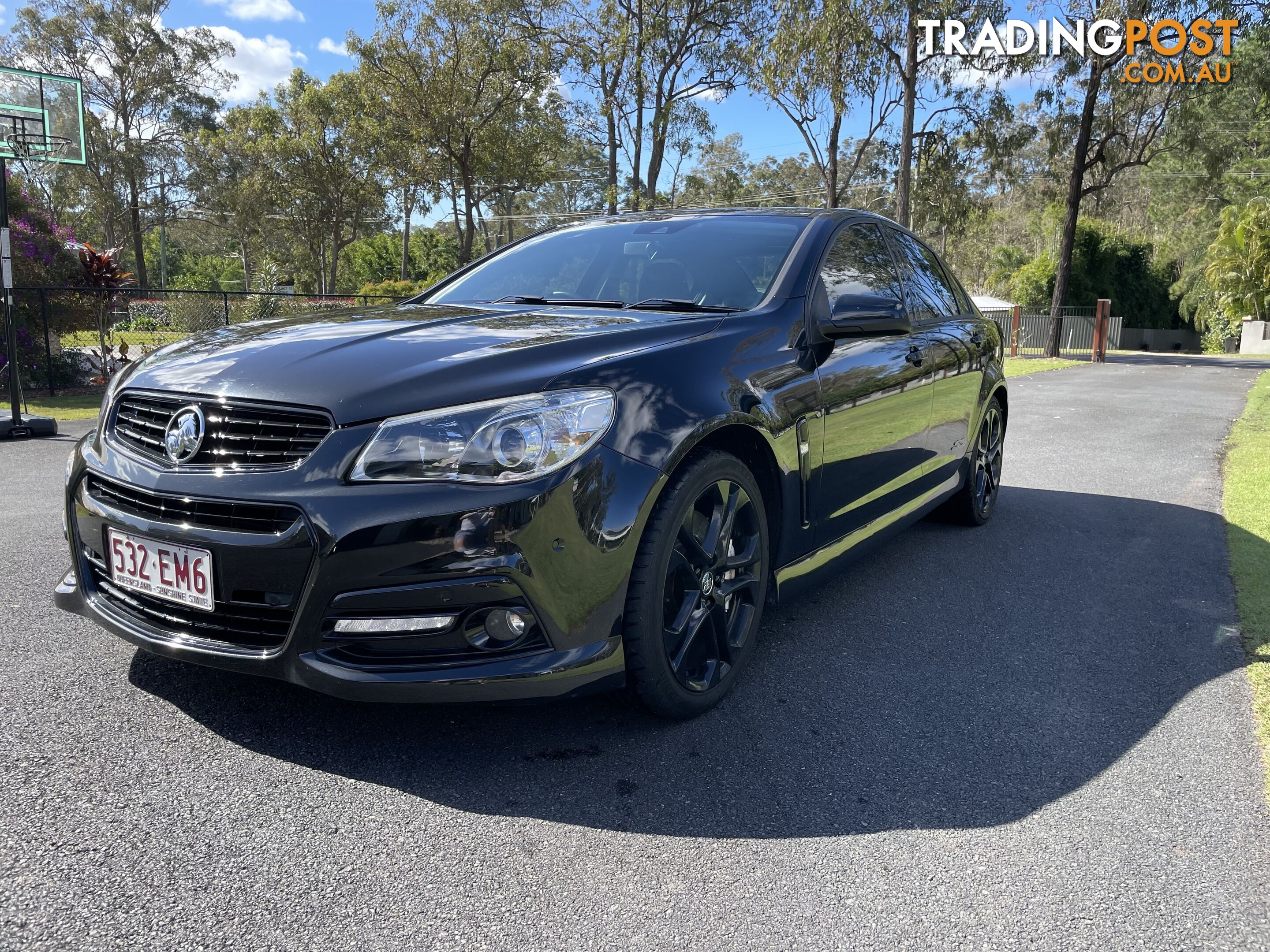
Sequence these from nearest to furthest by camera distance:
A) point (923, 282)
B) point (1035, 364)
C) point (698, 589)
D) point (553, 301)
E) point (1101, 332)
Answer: point (698, 589)
point (553, 301)
point (923, 282)
point (1035, 364)
point (1101, 332)

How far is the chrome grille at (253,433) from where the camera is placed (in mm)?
2330

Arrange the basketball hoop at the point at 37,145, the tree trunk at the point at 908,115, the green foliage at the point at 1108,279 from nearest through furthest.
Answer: the basketball hoop at the point at 37,145, the tree trunk at the point at 908,115, the green foliage at the point at 1108,279

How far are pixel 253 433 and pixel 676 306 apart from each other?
5.16ft

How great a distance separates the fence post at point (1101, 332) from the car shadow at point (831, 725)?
2171 centimetres

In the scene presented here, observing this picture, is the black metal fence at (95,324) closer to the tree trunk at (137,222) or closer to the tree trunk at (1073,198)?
the tree trunk at (1073,198)

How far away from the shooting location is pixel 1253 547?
5125mm

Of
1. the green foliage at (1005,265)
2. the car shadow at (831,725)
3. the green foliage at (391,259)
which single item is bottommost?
the car shadow at (831,725)

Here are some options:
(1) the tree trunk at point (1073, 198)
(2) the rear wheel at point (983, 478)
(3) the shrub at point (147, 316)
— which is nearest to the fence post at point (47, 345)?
(3) the shrub at point (147, 316)

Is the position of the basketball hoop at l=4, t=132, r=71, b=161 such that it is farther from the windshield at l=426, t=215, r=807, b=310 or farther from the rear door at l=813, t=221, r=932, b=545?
the rear door at l=813, t=221, r=932, b=545

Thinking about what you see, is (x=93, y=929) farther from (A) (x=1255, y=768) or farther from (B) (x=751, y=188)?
(B) (x=751, y=188)

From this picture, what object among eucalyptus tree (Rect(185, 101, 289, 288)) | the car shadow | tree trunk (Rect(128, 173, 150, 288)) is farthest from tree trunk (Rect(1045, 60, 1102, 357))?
tree trunk (Rect(128, 173, 150, 288))

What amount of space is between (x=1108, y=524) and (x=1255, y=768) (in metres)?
3.28

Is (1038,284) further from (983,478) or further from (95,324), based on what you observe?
(983,478)

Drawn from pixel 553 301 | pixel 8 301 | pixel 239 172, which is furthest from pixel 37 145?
pixel 239 172
